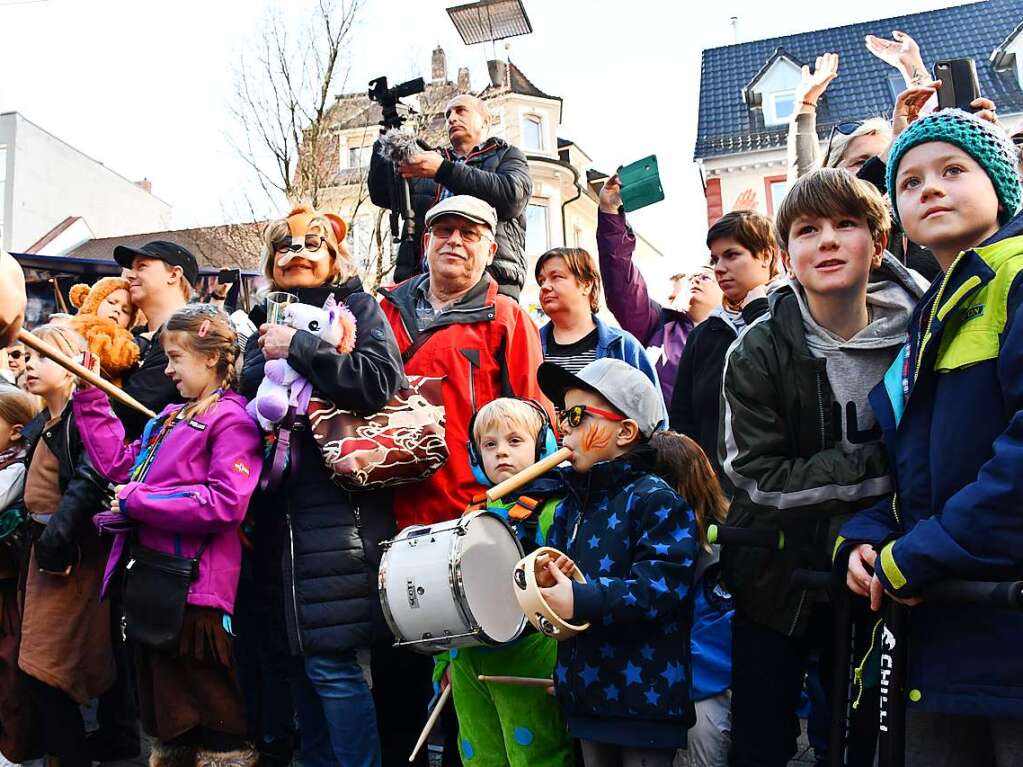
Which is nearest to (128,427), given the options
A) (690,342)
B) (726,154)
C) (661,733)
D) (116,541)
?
(116,541)

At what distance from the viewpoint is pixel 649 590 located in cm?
272

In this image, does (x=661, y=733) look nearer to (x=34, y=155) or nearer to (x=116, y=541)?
(x=116, y=541)

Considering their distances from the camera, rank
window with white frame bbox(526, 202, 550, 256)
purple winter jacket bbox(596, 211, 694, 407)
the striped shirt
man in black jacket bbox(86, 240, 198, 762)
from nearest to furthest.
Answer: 1. the striped shirt
2. man in black jacket bbox(86, 240, 198, 762)
3. purple winter jacket bbox(596, 211, 694, 407)
4. window with white frame bbox(526, 202, 550, 256)

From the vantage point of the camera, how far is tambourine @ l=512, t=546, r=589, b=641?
8.35ft

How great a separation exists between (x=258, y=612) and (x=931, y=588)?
3.08 m

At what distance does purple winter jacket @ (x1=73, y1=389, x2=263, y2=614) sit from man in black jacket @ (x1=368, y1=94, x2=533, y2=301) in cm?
155

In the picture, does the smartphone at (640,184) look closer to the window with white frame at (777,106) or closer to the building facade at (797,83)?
the building facade at (797,83)

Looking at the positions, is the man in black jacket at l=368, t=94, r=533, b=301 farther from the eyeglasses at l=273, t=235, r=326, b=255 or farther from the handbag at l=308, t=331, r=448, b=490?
the handbag at l=308, t=331, r=448, b=490

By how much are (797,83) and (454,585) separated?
2871 cm

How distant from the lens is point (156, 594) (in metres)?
3.68

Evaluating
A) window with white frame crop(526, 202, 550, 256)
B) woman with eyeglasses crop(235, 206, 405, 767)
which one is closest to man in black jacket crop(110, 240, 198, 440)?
woman with eyeglasses crop(235, 206, 405, 767)

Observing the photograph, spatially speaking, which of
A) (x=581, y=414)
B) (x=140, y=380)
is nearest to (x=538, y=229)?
(x=140, y=380)

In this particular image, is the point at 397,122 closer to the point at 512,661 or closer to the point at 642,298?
the point at 642,298

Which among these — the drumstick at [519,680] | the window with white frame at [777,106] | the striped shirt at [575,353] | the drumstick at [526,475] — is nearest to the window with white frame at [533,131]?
the window with white frame at [777,106]
